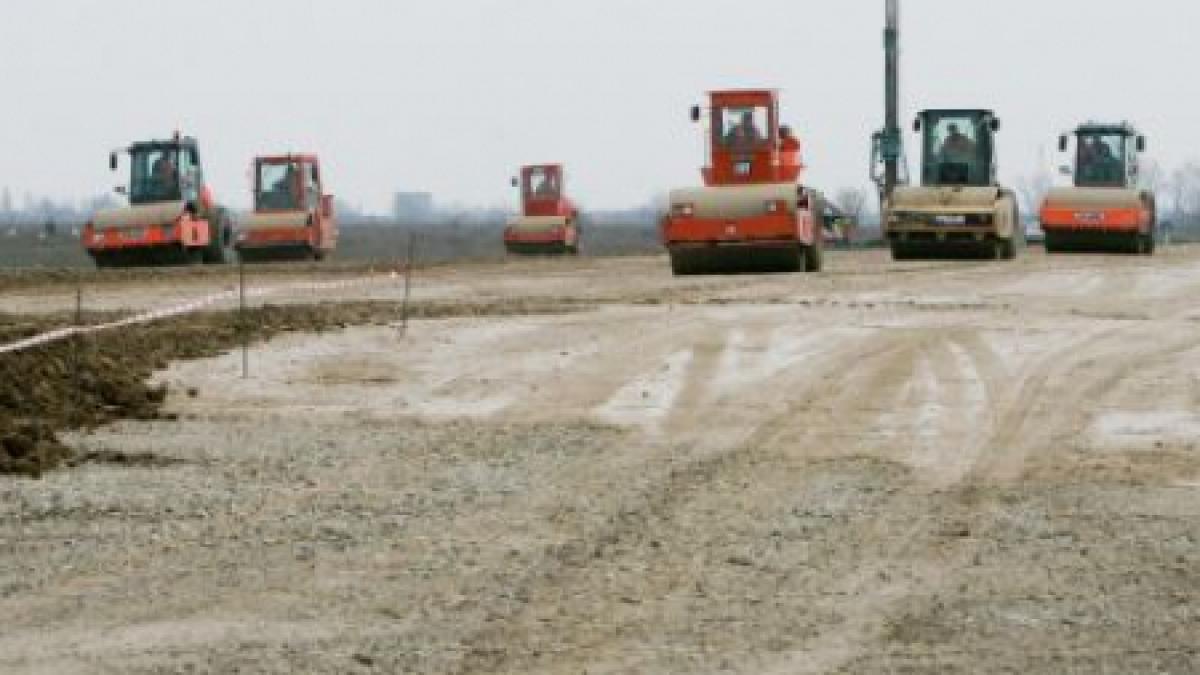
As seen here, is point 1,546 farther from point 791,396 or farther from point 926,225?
point 926,225

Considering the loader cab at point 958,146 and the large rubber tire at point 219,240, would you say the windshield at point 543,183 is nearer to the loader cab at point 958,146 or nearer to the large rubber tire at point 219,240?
the large rubber tire at point 219,240

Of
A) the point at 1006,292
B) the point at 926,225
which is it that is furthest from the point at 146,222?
the point at 1006,292

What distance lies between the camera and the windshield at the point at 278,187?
41250 millimetres

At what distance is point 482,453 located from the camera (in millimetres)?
11203

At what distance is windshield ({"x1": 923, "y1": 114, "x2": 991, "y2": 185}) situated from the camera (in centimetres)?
3366

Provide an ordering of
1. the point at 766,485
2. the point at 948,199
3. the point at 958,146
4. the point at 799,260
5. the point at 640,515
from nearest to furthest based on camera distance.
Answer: the point at 640,515 < the point at 766,485 < the point at 799,260 < the point at 948,199 < the point at 958,146

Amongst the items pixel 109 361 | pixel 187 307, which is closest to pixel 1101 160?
pixel 187 307

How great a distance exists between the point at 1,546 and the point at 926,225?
2636cm

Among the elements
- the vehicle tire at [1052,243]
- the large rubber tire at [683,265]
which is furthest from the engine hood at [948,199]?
the large rubber tire at [683,265]

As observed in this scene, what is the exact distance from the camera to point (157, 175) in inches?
1486

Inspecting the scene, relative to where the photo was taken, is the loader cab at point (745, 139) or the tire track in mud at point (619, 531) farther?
the loader cab at point (745, 139)

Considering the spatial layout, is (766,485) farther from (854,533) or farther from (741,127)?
(741,127)

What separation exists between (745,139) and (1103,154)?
34.6 feet

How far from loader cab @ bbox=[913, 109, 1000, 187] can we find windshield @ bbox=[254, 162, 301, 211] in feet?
47.9
